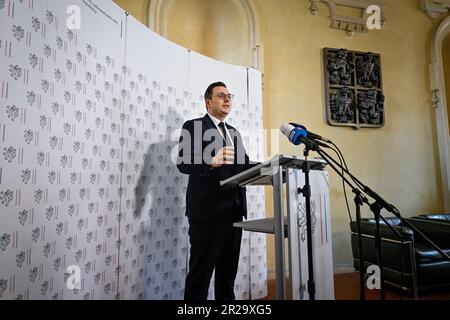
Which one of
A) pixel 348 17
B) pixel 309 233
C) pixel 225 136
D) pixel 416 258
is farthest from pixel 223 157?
pixel 348 17

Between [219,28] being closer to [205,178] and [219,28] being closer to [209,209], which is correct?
[205,178]

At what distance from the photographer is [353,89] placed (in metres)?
4.31

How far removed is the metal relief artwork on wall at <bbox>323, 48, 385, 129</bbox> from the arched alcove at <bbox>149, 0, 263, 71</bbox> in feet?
3.32

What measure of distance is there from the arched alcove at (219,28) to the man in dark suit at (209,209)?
1914mm

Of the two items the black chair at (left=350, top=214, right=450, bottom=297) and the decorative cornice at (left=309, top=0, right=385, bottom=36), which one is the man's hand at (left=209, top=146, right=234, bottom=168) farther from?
the decorative cornice at (left=309, top=0, right=385, bottom=36)

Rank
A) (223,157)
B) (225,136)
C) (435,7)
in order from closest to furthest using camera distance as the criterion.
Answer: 1. (223,157)
2. (225,136)
3. (435,7)

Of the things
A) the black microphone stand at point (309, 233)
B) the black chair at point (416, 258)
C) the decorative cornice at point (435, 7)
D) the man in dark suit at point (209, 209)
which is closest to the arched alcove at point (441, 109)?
the decorative cornice at point (435, 7)

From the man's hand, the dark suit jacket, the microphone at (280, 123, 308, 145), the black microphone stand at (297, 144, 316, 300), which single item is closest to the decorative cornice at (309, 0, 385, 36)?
the dark suit jacket

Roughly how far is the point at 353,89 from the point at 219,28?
1901 millimetres

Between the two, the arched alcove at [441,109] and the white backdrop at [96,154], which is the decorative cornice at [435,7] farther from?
the white backdrop at [96,154]

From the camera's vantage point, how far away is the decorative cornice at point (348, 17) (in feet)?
14.0

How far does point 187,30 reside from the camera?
4109 millimetres

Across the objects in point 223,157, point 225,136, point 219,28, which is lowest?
point 223,157

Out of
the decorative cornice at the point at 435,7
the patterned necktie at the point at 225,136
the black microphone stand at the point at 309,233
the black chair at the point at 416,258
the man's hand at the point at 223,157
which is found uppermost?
the decorative cornice at the point at 435,7
